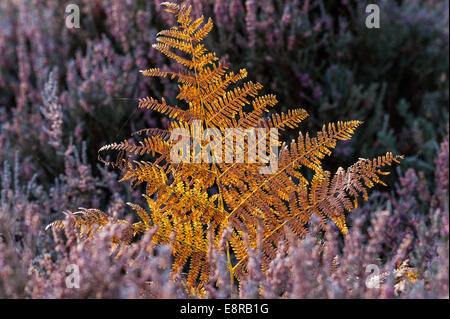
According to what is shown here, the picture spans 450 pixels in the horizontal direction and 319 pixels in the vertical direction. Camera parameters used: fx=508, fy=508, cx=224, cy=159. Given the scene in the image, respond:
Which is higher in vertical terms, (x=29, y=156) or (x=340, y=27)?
(x=340, y=27)

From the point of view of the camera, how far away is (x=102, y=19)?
4.09 meters

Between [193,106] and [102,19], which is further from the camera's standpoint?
[102,19]

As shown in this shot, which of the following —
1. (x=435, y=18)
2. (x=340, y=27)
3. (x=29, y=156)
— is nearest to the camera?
(x=29, y=156)

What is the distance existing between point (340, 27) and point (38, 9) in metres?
2.51

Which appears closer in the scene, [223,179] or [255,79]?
[223,179]

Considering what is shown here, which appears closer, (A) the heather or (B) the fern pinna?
(B) the fern pinna

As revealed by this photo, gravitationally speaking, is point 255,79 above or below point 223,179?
above

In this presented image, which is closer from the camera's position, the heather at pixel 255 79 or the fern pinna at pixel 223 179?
the fern pinna at pixel 223 179
